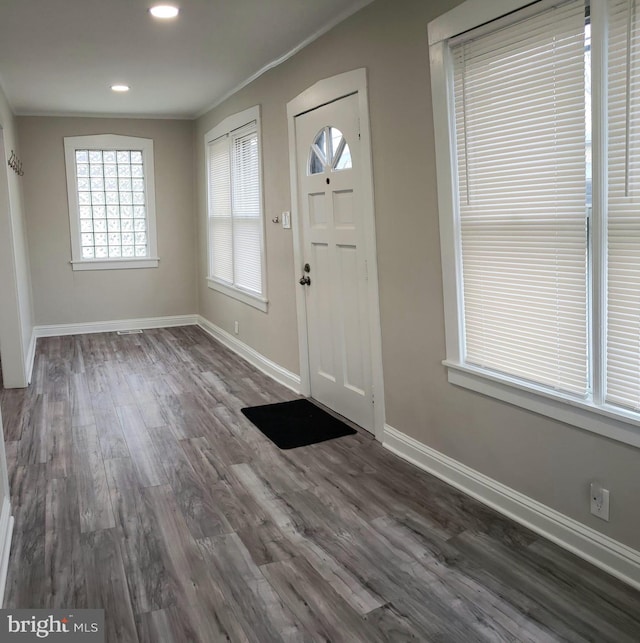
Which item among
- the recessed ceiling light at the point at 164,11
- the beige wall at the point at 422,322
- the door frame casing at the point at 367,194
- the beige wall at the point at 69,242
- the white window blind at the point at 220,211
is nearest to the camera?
the beige wall at the point at 422,322

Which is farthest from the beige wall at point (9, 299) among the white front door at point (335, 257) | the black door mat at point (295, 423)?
the white front door at point (335, 257)

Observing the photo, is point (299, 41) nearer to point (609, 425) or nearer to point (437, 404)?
point (437, 404)

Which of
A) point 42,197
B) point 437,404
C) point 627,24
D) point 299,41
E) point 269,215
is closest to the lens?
point 627,24

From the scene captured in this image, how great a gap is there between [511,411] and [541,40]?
1469 mm

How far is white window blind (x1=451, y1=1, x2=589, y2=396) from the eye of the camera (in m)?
2.33

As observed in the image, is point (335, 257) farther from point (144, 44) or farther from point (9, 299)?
point (9, 299)

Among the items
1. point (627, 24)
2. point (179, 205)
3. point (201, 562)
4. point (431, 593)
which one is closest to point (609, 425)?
point (431, 593)

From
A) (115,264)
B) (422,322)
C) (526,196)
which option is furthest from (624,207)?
(115,264)

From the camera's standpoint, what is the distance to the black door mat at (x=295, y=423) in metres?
3.88

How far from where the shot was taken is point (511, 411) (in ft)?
8.97

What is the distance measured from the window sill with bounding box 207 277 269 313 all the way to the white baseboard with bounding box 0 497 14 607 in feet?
9.69

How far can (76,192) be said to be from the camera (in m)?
7.21

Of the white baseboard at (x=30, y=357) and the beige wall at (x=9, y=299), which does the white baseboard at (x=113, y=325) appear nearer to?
the white baseboard at (x=30, y=357)

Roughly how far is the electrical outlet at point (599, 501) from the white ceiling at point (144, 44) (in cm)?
266
